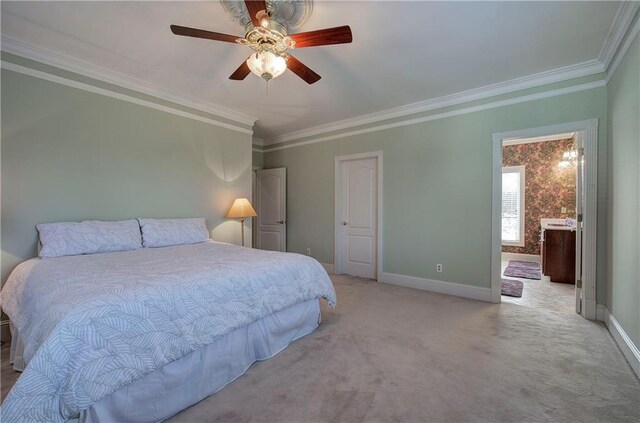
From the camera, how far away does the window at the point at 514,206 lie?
20.0 ft

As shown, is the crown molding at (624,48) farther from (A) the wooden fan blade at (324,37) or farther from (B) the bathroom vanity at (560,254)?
(B) the bathroom vanity at (560,254)

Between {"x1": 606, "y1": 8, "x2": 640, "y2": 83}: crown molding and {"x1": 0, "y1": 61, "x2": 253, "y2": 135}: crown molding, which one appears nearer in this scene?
{"x1": 606, "y1": 8, "x2": 640, "y2": 83}: crown molding

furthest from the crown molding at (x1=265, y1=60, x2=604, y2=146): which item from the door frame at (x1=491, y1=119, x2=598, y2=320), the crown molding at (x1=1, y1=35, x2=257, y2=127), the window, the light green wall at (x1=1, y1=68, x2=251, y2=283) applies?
the window

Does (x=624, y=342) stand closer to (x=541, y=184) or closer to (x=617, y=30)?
(x=617, y=30)

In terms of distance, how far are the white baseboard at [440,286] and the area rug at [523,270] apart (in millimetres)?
1886

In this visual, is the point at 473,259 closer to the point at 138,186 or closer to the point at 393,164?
the point at 393,164

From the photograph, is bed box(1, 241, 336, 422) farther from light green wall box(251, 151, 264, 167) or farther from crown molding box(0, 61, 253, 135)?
light green wall box(251, 151, 264, 167)

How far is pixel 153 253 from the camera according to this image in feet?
8.97

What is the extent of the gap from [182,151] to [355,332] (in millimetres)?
3165

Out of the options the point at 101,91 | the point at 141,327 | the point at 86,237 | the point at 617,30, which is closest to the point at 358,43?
the point at 617,30

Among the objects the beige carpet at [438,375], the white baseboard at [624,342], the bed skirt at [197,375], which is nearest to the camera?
the bed skirt at [197,375]

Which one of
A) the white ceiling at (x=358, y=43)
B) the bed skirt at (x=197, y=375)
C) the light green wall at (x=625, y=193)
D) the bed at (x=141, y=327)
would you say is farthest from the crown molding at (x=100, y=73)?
the light green wall at (x=625, y=193)

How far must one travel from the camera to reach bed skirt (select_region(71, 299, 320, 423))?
55.5 inches

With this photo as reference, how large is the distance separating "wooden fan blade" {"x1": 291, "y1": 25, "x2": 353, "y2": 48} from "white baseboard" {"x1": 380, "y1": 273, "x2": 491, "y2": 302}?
10.6 feet
